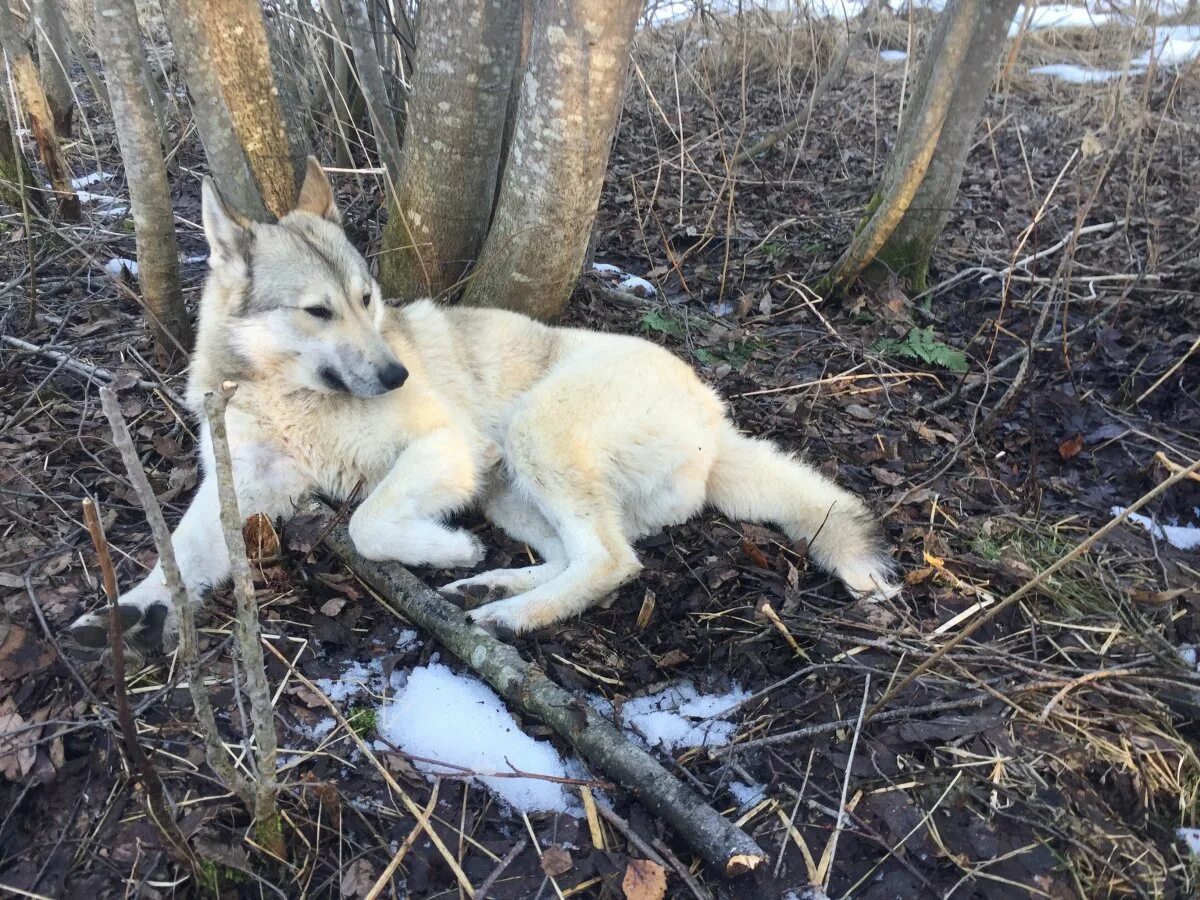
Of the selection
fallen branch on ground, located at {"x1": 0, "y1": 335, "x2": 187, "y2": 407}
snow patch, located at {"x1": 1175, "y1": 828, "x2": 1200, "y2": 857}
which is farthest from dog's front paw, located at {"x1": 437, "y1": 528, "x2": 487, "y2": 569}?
snow patch, located at {"x1": 1175, "y1": 828, "x2": 1200, "y2": 857}

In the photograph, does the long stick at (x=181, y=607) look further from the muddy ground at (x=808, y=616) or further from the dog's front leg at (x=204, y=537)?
the dog's front leg at (x=204, y=537)

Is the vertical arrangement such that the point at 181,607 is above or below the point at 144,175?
below

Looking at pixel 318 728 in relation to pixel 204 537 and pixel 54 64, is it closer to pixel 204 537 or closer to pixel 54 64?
pixel 204 537

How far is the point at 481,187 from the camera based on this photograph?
4.27 metres

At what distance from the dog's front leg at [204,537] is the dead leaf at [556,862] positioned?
1545mm

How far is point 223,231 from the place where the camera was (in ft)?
10.8

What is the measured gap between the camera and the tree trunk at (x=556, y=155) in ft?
11.5

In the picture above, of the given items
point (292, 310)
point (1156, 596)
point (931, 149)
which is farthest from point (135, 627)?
point (931, 149)

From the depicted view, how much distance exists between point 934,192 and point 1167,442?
2179mm

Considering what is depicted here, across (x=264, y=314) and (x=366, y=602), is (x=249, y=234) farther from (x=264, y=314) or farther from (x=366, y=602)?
(x=366, y=602)

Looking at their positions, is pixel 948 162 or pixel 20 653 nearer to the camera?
pixel 20 653

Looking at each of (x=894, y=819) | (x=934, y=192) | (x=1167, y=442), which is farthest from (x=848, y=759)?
(x=934, y=192)

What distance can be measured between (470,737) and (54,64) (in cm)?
629

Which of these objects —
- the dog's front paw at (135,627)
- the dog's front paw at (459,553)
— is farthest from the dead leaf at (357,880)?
the dog's front paw at (459,553)
